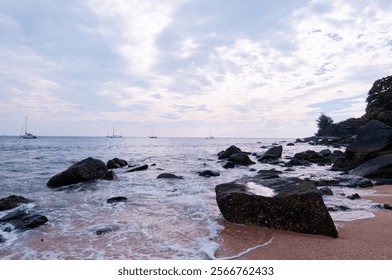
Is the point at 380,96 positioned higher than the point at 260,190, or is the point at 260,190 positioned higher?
the point at 380,96

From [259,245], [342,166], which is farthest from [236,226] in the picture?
[342,166]

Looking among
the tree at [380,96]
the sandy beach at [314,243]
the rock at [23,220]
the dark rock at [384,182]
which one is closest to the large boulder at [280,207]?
the sandy beach at [314,243]

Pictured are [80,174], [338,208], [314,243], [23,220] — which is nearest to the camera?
[314,243]

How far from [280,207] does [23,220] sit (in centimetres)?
550

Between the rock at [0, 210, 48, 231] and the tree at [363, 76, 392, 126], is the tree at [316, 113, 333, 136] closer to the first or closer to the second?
the tree at [363, 76, 392, 126]

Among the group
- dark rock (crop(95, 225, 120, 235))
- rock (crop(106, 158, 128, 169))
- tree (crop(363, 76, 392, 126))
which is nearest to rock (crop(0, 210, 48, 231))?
dark rock (crop(95, 225, 120, 235))

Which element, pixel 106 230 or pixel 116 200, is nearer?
pixel 106 230

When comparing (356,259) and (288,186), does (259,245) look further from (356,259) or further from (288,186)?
(288,186)

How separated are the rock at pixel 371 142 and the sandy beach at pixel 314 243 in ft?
31.9

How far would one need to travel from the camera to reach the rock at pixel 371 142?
538 inches

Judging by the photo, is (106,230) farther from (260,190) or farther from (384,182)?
(384,182)

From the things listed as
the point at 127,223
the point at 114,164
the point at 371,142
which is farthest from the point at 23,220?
the point at 371,142

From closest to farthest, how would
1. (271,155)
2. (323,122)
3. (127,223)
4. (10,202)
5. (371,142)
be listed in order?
(127,223)
(10,202)
(371,142)
(271,155)
(323,122)

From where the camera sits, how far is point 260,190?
233 inches
